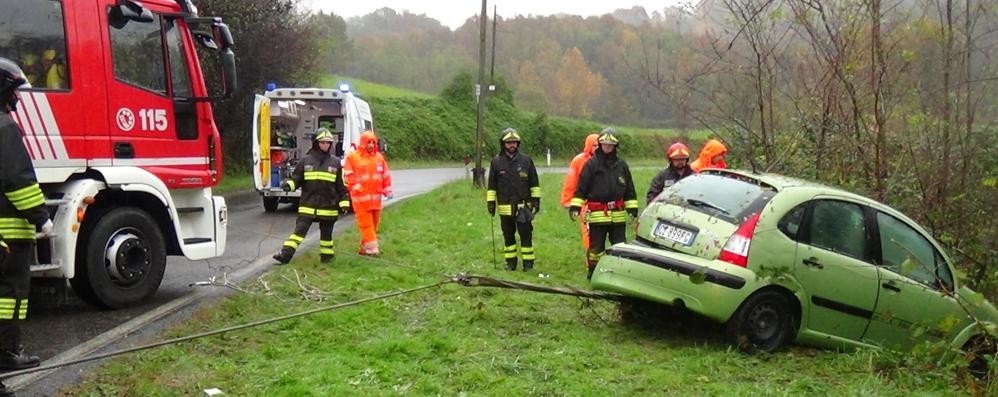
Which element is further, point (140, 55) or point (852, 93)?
point (852, 93)

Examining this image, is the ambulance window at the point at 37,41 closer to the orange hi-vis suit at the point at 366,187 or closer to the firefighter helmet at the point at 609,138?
the orange hi-vis suit at the point at 366,187

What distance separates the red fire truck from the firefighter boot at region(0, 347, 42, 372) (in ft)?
3.99

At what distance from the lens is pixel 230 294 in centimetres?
740

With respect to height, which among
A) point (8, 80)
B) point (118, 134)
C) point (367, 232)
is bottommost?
point (367, 232)

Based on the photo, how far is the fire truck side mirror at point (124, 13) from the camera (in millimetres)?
6812

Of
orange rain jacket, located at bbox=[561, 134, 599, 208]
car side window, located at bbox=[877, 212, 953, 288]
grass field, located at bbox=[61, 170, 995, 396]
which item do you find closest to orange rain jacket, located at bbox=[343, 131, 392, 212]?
grass field, located at bbox=[61, 170, 995, 396]

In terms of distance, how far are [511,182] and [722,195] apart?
3.45m

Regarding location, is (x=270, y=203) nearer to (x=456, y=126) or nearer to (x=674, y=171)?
(x=674, y=171)

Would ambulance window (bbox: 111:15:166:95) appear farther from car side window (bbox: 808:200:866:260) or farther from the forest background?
the forest background

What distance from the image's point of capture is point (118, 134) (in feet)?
22.3

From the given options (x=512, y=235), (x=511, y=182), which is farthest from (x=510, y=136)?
(x=512, y=235)

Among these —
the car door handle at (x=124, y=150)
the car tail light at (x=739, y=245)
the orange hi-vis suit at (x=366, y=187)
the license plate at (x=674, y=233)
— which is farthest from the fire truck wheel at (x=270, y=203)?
the car tail light at (x=739, y=245)

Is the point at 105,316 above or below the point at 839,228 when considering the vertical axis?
below

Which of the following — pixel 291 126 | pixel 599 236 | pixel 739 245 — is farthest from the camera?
pixel 291 126
